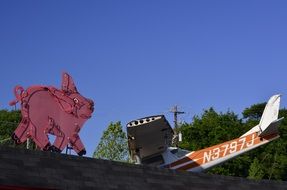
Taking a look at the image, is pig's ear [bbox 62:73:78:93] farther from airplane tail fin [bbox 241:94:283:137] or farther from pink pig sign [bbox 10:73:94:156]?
airplane tail fin [bbox 241:94:283:137]

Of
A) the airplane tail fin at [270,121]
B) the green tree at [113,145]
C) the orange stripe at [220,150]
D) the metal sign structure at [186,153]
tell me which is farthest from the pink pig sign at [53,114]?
the green tree at [113,145]

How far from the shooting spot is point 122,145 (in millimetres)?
35875

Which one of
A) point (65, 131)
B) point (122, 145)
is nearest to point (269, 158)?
point (122, 145)

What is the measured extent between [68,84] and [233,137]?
26.4 metres

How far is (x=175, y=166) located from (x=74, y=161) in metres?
8.36

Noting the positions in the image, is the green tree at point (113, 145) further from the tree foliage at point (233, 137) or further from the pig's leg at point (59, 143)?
the pig's leg at point (59, 143)

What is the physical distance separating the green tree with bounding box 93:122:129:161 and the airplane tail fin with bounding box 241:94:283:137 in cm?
1310

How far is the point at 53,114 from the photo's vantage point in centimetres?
1653

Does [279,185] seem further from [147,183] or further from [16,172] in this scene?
[16,172]

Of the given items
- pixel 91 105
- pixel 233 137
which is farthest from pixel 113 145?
pixel 91 105

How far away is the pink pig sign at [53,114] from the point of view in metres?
15.8

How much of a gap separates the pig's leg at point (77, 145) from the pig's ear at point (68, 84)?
1697mm

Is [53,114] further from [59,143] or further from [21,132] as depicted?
[21,132]

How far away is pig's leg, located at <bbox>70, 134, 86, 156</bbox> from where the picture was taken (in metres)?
16.2
